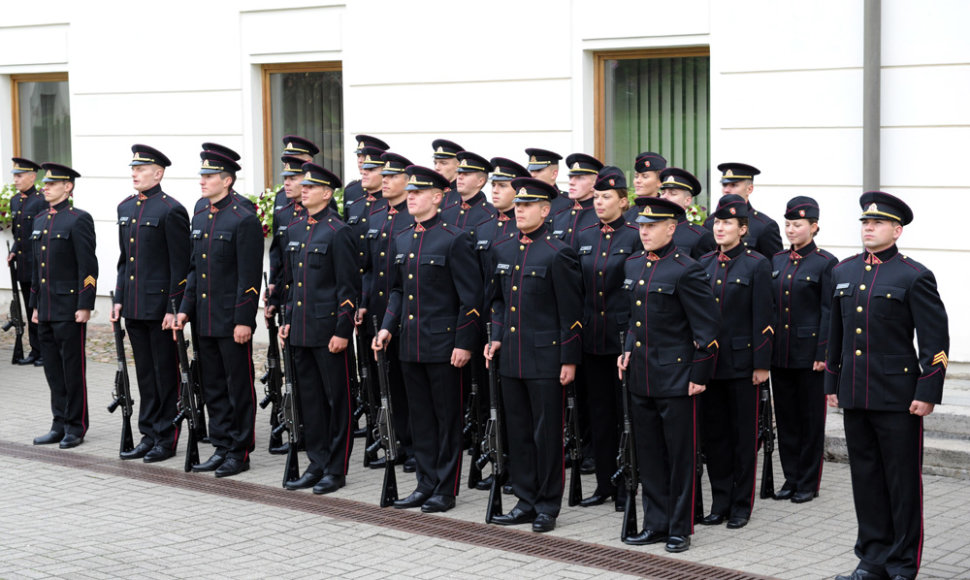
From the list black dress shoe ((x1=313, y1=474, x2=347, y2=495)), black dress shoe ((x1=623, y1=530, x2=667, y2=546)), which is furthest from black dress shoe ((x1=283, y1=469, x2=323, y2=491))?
black dress shoe ((x1=623, y1=530, x2=667, y2=546))

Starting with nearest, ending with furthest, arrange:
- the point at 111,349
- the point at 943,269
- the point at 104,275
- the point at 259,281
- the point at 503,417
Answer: the point at 503,417 → the point at 259,281 → the point at 943,269 → the point at 111,349 → the point at 104,275

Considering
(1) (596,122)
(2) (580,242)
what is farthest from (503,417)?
(1) (596,122)

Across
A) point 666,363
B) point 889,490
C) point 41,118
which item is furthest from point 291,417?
point 41,118

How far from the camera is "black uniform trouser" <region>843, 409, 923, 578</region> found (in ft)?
21.6

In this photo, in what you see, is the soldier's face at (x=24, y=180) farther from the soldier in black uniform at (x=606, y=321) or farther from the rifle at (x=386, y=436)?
the soldier in black uniform at (x=606, y=321)

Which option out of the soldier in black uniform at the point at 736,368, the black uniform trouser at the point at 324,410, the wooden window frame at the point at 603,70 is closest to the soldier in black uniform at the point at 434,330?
the black uniform trouser at the point at 324,410

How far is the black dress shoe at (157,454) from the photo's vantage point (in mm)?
9781

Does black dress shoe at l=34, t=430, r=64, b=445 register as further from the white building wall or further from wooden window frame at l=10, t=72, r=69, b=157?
wooden window frame at l=10, t=72, r=69, b=157

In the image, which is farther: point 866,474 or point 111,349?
point 111,349

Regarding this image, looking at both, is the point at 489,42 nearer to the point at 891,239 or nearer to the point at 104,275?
the point at 104,275

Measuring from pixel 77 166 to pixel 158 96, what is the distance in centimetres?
158

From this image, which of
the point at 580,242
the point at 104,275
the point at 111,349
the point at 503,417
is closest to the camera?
the point at 503,417

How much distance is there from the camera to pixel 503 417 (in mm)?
8062

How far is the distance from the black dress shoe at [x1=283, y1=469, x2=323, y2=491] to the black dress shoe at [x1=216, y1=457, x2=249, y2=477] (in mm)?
612
